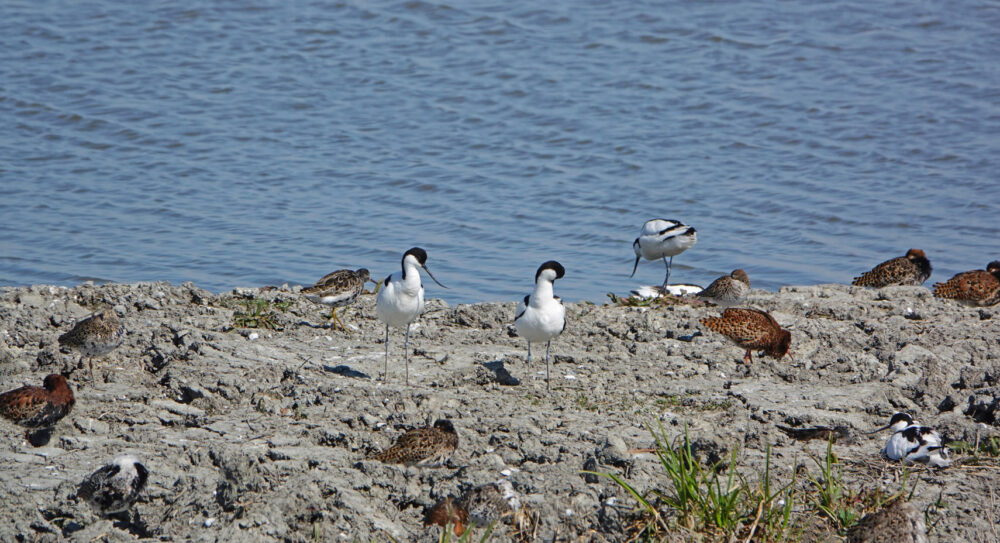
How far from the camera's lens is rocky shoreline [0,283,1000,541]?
597 cm

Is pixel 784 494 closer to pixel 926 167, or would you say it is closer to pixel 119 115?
pixel 926 167

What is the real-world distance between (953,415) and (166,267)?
30.2 feet

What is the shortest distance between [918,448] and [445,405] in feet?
10.7

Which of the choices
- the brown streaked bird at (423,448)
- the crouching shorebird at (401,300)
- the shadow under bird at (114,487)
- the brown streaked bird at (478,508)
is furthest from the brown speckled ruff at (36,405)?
the brown streaked bird at (478,508)

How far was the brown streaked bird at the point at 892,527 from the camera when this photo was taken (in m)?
5.49

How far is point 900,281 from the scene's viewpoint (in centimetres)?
1177

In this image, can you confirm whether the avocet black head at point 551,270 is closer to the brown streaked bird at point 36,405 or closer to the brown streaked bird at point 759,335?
the brown streaked bird at point 759,335

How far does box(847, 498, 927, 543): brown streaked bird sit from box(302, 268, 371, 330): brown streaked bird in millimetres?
5626

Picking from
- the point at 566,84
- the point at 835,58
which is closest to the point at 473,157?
the point at 566,84

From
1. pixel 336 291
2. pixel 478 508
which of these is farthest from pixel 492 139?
pixel 478 508

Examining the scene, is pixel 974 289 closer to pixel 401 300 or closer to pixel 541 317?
pixel 541 317

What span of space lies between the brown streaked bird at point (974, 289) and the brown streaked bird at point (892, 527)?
591 cm

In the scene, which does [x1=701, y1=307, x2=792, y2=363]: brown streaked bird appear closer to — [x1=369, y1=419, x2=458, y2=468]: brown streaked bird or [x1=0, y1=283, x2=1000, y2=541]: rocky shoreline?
[x1=0, y1=283, x2=1000, y2=541]: rocky shoreline

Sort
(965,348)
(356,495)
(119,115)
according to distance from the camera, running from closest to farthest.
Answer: (356,495), (965,348), (119,115)
